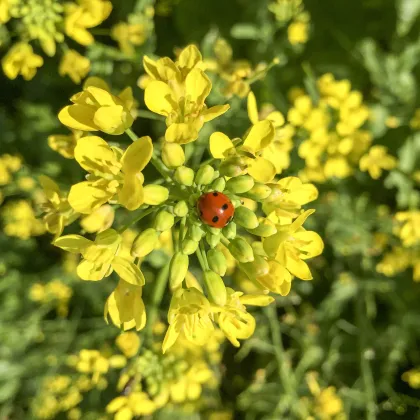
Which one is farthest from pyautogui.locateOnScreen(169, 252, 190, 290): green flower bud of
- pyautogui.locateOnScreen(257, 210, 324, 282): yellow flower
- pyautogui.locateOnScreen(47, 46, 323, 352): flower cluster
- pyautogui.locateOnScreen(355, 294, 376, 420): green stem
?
pyautogui.locateOnScreen(355, 294, 376, 420): green stem

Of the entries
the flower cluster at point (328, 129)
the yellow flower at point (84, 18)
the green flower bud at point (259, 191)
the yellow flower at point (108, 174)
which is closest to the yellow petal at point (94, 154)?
the yellow flower at point (108, 174)

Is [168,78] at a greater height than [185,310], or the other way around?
[168,78]

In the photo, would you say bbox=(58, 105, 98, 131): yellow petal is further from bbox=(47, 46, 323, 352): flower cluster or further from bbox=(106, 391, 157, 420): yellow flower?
bbox=(106, 391, 157, 420): yellow flower

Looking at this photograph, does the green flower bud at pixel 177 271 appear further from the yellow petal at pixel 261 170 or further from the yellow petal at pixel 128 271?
the yellow petal at pixel 261 170

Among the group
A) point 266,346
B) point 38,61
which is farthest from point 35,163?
point 266,346

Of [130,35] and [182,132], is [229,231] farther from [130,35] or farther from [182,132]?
[130,35]

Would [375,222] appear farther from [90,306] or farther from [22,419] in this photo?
[22,419]

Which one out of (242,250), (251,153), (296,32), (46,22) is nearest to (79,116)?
(251,153)
